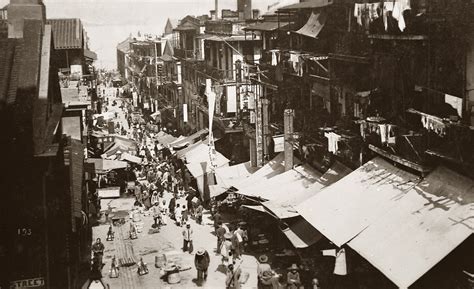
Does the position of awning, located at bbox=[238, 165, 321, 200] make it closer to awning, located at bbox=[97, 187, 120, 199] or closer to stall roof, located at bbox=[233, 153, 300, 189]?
stall roof, located at bbox=[233, 153, 300, 189]

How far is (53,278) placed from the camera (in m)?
16.8

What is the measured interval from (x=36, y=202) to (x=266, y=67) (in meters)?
23.6

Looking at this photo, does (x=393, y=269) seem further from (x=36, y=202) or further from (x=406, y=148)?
(x=36, y=202)

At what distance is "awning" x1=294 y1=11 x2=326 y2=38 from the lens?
2784cm

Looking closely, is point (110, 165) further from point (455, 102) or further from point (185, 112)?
point (455, 102)

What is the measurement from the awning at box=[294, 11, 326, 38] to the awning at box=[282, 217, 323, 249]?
9.97 meters

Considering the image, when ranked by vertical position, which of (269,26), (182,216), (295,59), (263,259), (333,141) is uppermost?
(269,26)

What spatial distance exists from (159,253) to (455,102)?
696 inches

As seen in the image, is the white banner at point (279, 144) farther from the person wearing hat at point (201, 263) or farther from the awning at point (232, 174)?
the person wearing hat at point (201, 263)

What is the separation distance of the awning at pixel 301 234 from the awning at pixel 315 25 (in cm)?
997

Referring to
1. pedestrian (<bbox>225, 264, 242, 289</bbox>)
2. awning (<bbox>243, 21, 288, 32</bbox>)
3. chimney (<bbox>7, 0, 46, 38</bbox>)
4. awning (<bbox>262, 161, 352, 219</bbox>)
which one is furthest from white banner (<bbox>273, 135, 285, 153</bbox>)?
chimney (<bbox>7, 0, 46, 38</bbox>)

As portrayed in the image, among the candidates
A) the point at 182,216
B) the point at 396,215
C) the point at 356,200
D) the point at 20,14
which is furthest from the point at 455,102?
the point at 182,216

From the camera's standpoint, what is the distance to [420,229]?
1681 centimetres

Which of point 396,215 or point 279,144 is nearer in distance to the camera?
point 396,215
